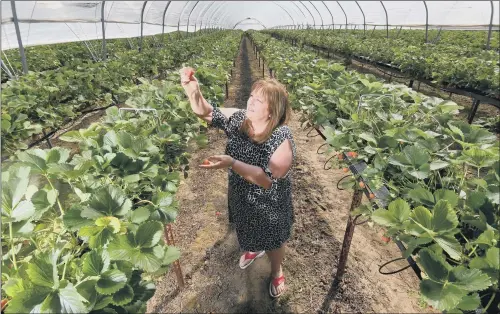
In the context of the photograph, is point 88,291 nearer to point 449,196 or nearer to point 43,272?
point 43,272

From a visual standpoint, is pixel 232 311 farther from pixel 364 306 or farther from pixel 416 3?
pixel 416 3

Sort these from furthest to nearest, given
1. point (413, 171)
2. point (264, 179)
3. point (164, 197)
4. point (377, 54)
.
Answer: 1. point (377, 54)
2. point (264, 179)
3. point (413, 171)
4. point (164, 197)

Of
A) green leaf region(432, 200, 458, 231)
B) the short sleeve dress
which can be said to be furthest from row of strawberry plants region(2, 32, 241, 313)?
green leaf region(432, 200, 458, 231)

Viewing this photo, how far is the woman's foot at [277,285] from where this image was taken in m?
2.57

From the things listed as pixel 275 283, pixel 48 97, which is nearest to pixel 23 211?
pixel 275 283

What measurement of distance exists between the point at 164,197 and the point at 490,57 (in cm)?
954

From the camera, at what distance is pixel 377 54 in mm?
10328

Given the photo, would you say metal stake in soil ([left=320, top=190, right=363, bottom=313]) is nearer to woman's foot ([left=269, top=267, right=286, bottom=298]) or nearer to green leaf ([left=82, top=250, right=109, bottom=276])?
woman's foot ([left=269, top=267, right=286, bottom=298])

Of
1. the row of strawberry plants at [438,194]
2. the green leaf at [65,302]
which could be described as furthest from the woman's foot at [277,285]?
the green leaf at [65,302]

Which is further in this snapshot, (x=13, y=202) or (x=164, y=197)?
(x=164, y=197)

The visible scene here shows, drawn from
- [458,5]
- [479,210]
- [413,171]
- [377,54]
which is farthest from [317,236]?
[458,5]

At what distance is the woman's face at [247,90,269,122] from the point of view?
1833mm

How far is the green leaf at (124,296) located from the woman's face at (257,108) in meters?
1.23

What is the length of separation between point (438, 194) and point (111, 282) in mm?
1344
